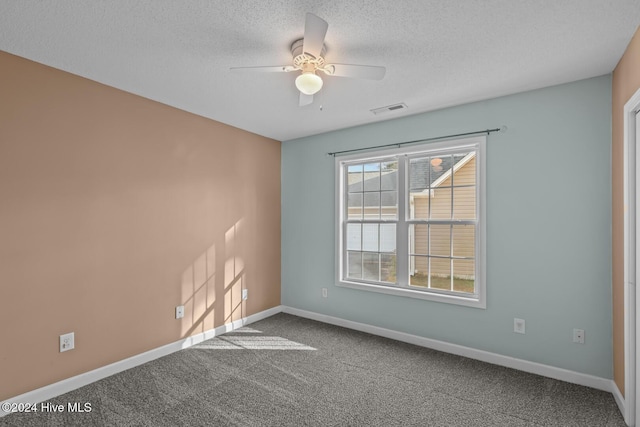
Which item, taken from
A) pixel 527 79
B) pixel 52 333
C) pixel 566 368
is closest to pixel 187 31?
pixel 52 333

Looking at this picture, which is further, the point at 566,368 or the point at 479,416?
the point at 566,368

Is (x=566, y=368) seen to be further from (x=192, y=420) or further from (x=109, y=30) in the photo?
(x=109, y=30)

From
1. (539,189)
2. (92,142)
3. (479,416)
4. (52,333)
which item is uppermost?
(92,142)

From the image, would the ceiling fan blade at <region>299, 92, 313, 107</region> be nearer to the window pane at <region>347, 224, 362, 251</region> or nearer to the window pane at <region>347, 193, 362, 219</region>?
the window pane at <region>347, 193, 362, 219</region>

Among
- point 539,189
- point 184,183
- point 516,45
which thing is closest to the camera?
point 516,45

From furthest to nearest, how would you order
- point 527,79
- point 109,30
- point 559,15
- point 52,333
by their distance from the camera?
point 527,79 < point 52,333 < point 109,30 < point 559,15

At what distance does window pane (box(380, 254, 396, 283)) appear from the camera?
3.89 metres

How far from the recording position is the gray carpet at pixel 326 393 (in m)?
2.24

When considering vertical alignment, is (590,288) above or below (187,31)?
below

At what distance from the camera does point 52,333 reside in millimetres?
2500

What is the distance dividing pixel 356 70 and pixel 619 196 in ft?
6.92

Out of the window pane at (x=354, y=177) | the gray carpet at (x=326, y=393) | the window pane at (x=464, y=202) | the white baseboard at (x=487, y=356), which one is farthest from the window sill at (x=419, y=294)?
the window pane at (x=354, y=177)

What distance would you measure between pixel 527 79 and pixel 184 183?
333 cm

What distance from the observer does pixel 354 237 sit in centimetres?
420
